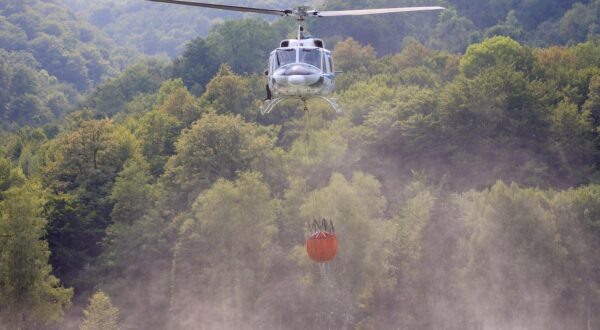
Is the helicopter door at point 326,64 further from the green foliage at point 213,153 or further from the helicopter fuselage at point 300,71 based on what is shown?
the green foliage at point 213,153

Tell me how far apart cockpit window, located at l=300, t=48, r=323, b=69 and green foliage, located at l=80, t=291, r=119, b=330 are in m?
31.7

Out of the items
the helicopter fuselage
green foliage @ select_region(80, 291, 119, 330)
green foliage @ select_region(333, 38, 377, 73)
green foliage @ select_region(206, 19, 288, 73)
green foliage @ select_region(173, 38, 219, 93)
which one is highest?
green foliage @ select_region(206, 19, 288, 73)

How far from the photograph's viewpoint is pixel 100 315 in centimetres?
6109

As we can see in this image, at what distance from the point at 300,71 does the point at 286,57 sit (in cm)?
107

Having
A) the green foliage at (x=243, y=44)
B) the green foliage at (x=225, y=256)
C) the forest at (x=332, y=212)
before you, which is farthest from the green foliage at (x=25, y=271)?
the green foliage at (x=243, y=44)

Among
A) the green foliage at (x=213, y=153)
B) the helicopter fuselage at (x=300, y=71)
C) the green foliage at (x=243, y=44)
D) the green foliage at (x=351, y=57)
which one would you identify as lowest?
the helicopter fuselage at (x=300, y=71)

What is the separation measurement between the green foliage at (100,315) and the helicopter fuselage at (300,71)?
1178 inches

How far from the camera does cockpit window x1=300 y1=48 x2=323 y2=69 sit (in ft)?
113

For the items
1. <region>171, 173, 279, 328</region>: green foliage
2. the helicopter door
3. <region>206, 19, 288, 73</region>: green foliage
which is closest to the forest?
<region>171, 173, 279, 328</region>: green foliage

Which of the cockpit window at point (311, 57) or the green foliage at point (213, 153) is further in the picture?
the green foliage at point (213, 153)

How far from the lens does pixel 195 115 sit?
301 ft

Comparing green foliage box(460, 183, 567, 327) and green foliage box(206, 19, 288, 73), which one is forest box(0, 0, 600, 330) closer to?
green foliage box(460, 183, 567, 327)

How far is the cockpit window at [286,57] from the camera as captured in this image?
3456 centimetres

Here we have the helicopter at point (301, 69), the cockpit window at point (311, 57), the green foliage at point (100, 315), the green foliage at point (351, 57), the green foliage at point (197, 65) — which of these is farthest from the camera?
the green foliage at point (197, 65)
